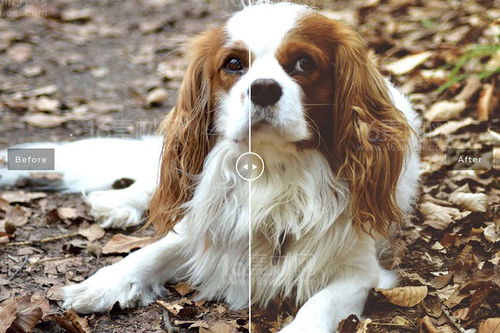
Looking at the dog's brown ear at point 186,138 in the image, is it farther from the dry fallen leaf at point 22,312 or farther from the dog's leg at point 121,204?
the dry fallen leaf at point 22,312

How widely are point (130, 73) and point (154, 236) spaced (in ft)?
A: 1.63

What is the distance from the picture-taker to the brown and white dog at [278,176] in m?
1.70

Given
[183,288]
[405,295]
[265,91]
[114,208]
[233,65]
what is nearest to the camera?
[265,91]

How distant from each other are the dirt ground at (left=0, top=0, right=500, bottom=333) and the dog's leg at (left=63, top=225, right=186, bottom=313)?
0.17 feet

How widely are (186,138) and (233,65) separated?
0.27 meters

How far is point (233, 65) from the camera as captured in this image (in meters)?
1.73

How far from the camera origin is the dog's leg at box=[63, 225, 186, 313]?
184 centimetres

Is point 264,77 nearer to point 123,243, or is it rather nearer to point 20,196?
point 123,243

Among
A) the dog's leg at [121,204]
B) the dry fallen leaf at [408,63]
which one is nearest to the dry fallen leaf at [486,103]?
the dry fallen leaf at [408,63]

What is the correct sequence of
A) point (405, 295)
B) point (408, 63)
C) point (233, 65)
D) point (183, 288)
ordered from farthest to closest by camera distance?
1. point (408, 63)
2. point (183, 288)
3. point (405, 295)
4. point (233, 65)

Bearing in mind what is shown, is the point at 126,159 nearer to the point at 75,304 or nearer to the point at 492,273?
the point at 75,304

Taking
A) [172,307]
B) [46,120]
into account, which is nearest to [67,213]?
[46,120]

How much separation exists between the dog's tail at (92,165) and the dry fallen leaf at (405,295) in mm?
796

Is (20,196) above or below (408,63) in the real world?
below
